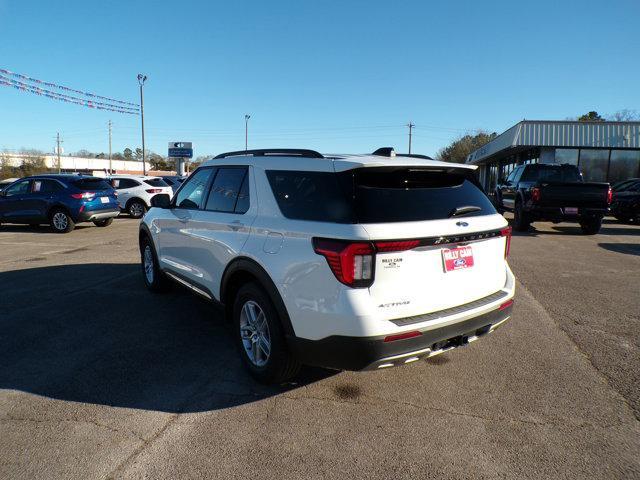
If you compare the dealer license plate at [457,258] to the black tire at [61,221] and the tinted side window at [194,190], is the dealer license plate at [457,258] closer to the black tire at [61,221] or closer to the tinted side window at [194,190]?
the tinted side window at [194,190]

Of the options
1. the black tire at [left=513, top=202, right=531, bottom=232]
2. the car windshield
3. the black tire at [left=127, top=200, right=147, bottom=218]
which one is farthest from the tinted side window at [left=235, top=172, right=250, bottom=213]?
the black tire at [left=127, top=200, right=147, bottom=218]

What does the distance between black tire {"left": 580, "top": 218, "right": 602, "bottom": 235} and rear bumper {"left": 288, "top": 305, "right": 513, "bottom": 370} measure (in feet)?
36.1

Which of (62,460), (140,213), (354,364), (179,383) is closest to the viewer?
(62,460)

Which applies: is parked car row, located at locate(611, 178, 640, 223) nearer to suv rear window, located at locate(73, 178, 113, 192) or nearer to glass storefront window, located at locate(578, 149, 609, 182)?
glass storefront window, located at locate(578, 149, 609, 182)

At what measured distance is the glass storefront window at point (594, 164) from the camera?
78.0 ft

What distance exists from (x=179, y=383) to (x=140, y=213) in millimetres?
15265

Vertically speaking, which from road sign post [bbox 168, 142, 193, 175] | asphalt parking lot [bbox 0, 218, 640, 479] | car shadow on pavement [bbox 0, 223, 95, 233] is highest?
road sign post [bbox 168, 142, 193, 175]

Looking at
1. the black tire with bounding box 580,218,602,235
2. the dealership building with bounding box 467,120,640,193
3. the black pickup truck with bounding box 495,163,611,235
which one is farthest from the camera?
the dealership building with bounding box 467,120,640,193

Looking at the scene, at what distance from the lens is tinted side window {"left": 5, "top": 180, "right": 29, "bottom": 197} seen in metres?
13.3

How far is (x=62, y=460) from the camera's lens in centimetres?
259

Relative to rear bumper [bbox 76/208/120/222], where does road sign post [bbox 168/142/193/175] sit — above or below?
above

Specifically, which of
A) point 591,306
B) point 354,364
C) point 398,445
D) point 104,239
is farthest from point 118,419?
point 104,239

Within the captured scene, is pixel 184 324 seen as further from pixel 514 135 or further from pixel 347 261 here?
pixel 514 135

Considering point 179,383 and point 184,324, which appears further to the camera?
point 184,324
